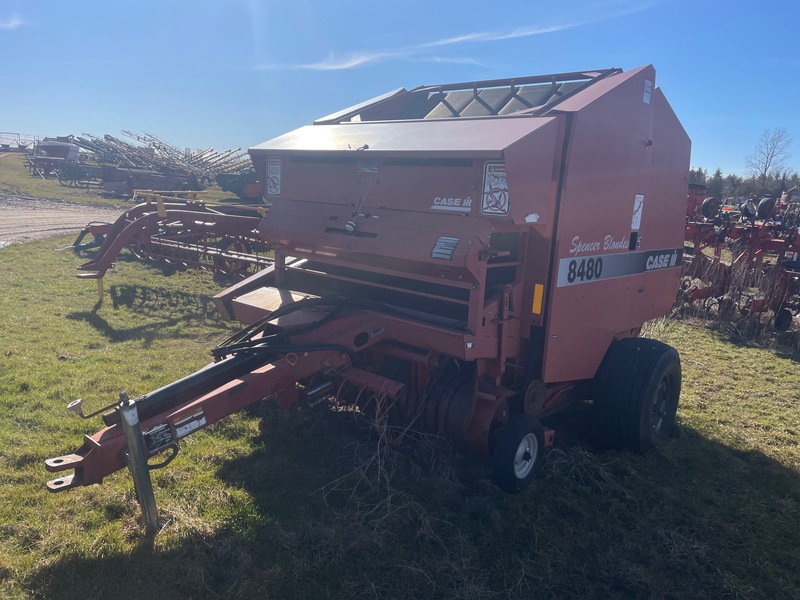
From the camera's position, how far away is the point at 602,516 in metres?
3.83

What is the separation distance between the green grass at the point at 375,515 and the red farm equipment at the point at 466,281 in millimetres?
314

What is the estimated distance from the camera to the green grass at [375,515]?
2996 mm

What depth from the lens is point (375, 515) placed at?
353cm

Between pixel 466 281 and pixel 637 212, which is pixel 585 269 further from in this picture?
pixel 466 281

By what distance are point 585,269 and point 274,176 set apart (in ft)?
8.41

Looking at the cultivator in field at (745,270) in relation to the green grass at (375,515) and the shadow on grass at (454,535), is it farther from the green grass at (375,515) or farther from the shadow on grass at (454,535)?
the shadow on grass at (454,535)

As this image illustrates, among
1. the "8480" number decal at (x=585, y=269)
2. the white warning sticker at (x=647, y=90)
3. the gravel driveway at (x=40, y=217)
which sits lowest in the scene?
the gravel driveway at (x=40, y=217)

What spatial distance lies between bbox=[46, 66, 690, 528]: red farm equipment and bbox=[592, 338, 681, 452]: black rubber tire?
0.05 feet

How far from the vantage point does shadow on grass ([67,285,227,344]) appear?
706 cm

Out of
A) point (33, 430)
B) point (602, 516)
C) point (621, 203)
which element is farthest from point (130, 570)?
point (621, 203)

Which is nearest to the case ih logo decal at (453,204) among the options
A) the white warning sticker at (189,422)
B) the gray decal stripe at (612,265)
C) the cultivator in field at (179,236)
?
the gray decal stripe at (612,265)

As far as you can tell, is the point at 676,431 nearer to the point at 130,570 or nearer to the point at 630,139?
the point at 630,139

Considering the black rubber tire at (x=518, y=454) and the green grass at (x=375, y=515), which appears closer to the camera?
the green grass at (x=375, y=515)

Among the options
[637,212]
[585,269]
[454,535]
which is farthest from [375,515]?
[637,212]
